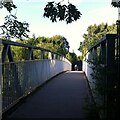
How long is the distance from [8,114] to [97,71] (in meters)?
2.37

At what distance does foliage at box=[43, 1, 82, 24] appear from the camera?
6.52m

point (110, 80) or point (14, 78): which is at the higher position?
point (110, 80)

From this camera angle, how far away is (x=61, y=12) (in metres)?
6.50

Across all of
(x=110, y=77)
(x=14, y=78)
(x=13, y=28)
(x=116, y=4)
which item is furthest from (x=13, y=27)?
(x=110, y=77)

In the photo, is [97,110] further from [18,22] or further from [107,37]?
[18,22]

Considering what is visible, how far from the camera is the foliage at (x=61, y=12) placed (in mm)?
6523

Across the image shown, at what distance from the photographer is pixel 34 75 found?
12312mm

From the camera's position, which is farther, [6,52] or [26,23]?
[26,23]

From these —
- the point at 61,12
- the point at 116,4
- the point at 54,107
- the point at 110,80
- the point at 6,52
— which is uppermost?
the point at 116,4

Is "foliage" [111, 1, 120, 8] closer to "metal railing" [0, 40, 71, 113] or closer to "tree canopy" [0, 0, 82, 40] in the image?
"tree canopy" [0, 0, 82, 40]

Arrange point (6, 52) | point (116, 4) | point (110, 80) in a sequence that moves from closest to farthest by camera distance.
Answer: point (110, 80) < point (116, 4) < point (6, 52)

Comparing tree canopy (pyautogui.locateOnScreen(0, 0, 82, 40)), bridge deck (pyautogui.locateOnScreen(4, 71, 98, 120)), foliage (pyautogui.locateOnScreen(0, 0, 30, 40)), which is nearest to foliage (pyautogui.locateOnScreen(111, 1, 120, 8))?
tree canopy (pyautogui.locateOnScreen(0, 0, 82, 40))

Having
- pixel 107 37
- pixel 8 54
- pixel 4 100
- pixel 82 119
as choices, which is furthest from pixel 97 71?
pixel 8 54

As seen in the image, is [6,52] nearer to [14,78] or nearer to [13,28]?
[14,78]
